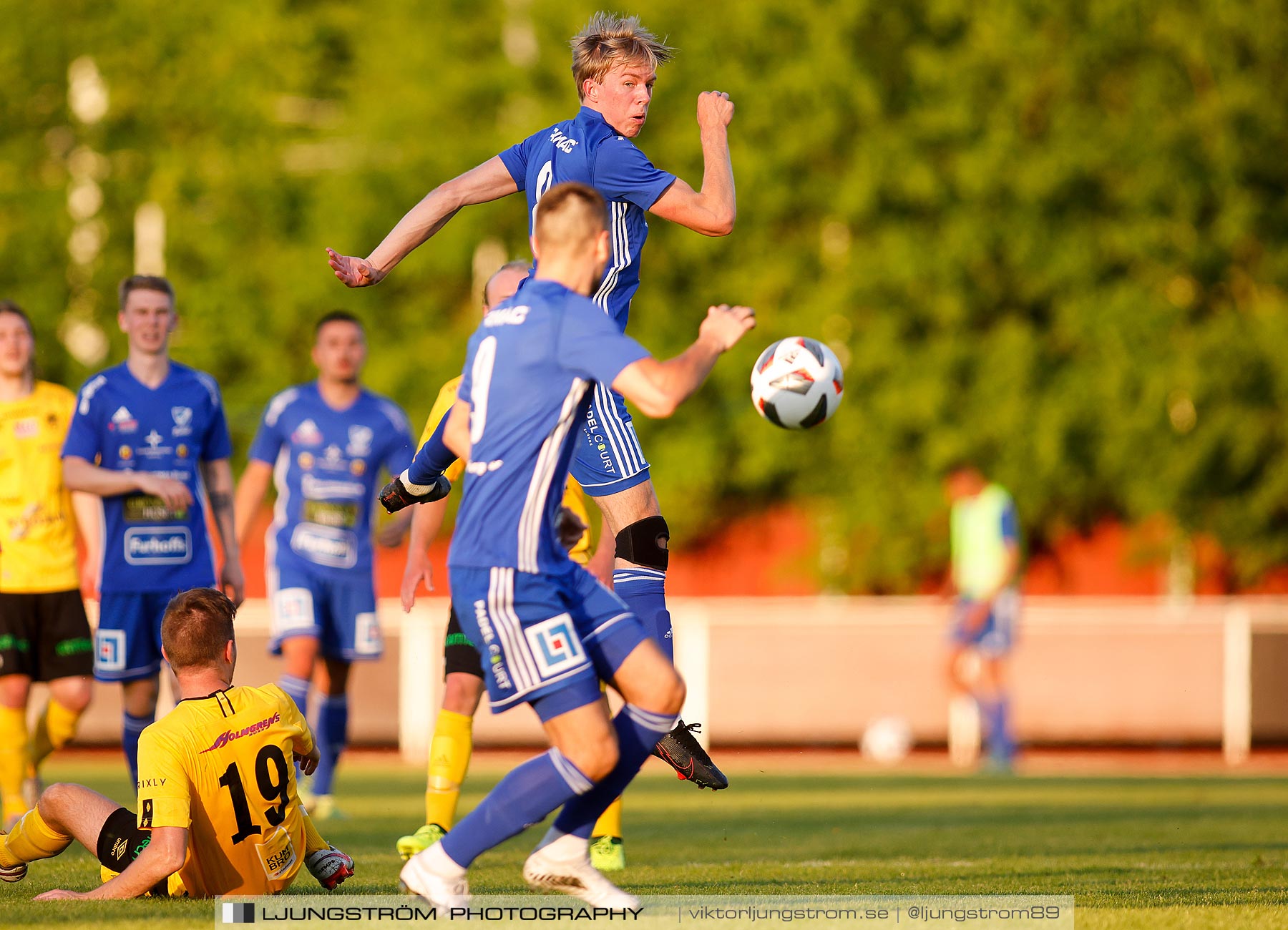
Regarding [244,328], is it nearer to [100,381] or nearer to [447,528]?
[447,528]

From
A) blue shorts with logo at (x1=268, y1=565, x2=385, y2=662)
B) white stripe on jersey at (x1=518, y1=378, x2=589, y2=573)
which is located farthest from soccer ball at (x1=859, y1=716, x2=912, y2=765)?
white stripe on jersey at (x1=518, y1=378, x2=589, y2=573)

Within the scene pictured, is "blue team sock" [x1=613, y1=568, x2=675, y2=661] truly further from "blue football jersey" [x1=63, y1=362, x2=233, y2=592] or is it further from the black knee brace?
"blue football jersey" [x1=63, y1=362, x2=233, y2=592]

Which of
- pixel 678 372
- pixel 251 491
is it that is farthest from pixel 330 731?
pixel 678 372

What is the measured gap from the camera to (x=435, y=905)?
4746 mm

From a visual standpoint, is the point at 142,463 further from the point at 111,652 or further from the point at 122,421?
the point at 111,652

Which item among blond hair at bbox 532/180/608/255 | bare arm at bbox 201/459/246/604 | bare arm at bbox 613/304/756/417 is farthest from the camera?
bare arm at bbox 201/459/246/604

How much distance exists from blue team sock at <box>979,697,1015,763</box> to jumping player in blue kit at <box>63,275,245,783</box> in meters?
8.57

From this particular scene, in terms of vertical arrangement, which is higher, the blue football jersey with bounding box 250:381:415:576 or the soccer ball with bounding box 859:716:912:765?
the blue football jersey with bounding box 250:381:415:576

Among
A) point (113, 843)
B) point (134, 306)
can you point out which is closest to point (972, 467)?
point (134, 306)

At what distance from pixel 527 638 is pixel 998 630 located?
11.6 meters

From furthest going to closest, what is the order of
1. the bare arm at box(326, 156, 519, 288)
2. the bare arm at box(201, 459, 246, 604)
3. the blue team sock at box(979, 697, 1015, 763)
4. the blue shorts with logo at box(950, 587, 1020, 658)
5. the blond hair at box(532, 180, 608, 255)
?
the blue shorts with logo at box(950, 587, 1020, 658), the blue team sock at box(979, 697, 1015, 763), the bare arm at box(201, 459, 246, 604), the bare arm at box(326, 156, 519, 288), the blond hair at box(532, 180, 608, 255)

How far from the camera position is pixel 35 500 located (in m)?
8.55

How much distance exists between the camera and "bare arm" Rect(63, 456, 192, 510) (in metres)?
7.89

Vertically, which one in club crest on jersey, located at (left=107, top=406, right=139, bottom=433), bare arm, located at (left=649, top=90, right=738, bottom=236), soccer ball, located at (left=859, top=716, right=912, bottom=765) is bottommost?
soccer ball, located at (left=859, top=716, right=912, bottom=765)
